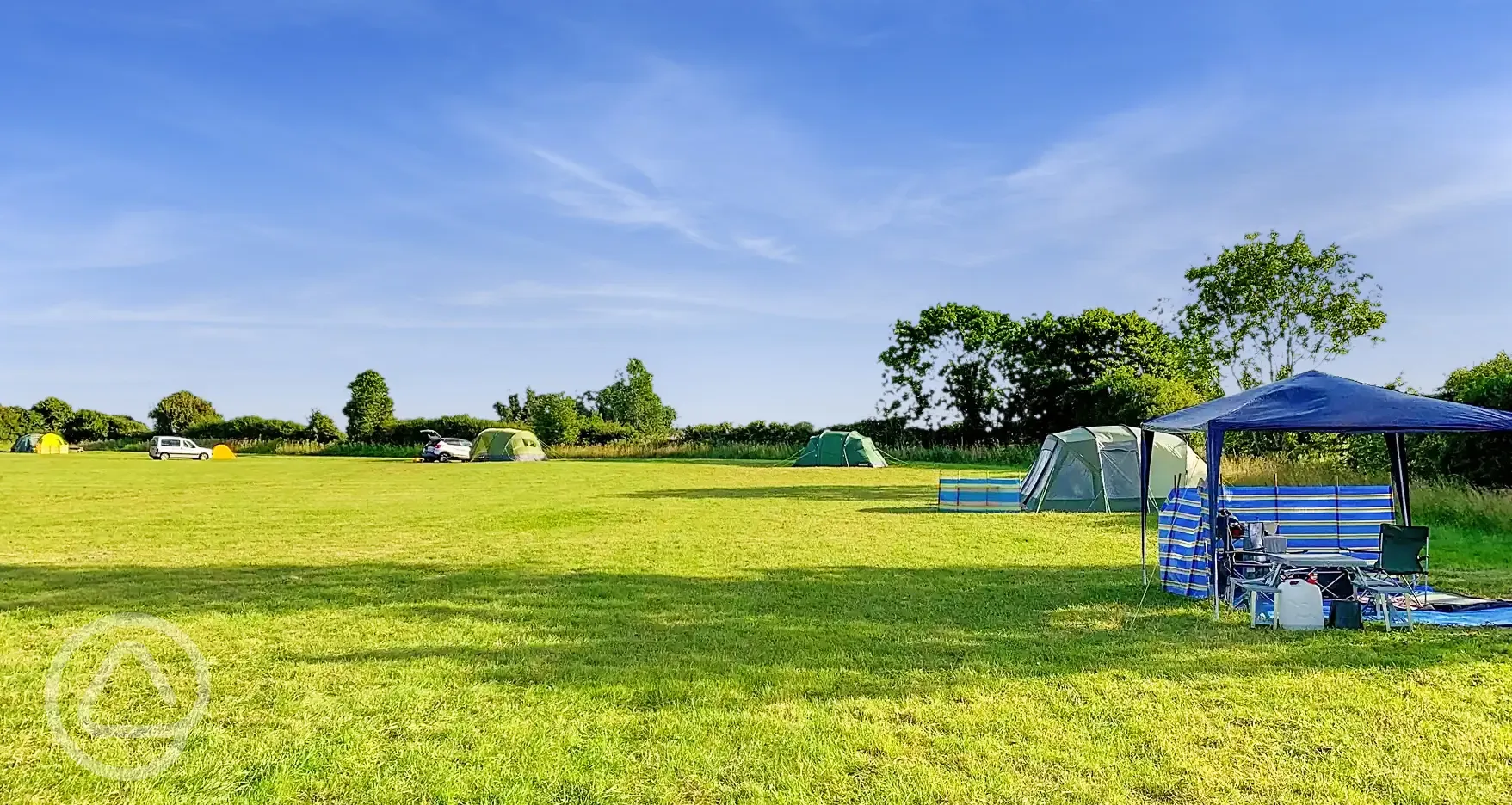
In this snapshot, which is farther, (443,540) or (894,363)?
(894,363)

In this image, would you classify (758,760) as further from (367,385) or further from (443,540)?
(367,385)

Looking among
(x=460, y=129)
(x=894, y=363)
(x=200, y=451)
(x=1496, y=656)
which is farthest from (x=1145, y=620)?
(x=200, y=451)

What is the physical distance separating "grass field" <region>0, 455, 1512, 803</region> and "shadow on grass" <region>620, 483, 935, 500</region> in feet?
25.5

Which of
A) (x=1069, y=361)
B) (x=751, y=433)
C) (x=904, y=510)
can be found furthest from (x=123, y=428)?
(x=904, y=510)

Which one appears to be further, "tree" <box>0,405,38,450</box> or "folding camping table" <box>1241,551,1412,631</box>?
"tree" <box>0,405,38,450</box>

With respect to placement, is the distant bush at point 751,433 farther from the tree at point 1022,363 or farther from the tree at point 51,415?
the tree at point 51,415

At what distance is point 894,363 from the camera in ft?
146

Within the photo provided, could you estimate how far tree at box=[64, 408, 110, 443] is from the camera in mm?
61219

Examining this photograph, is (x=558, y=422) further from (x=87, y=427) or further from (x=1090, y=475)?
(x=1090, y=475)

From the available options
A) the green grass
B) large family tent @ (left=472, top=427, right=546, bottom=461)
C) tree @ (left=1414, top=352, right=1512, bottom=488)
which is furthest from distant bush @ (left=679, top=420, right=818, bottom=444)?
tree @ (left=1414, top=352, right=1512, bottom=488)

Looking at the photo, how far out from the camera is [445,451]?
4103 cm

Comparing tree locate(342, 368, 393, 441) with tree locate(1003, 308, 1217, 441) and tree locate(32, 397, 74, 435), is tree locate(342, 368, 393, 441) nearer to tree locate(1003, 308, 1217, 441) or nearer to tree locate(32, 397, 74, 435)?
tree locate(32, 397, 74, 435)

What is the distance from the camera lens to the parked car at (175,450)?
43.8m

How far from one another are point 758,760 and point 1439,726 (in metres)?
3.27
